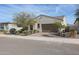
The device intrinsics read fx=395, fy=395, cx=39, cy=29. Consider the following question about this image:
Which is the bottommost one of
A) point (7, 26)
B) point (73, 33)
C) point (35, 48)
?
point (35, 48)

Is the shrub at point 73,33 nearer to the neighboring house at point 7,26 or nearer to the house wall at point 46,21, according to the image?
the house wall at point 46,21

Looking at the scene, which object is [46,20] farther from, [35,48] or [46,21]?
[35,48]

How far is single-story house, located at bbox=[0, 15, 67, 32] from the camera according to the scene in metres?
6.63

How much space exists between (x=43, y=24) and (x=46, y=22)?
6 centimetres

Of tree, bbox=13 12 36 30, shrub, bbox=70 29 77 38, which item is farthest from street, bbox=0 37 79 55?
tree, bbox=13 12 36 30

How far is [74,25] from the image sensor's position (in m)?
6.59

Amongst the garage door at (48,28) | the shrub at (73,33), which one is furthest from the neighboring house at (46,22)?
the shrub at (73,33)

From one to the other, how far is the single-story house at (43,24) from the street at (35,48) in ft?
0.76

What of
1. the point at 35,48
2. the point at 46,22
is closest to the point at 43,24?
the point at 46,22

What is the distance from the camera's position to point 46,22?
6.69m

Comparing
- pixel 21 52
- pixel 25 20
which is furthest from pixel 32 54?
pixel 25 20

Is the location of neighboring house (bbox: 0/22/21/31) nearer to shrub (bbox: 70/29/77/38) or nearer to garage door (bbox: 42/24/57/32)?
garage door (bbox: 42/24/57/32)

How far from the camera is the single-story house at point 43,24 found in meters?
6.63
